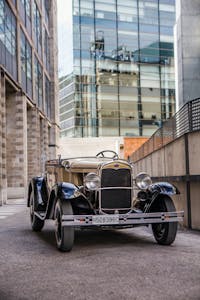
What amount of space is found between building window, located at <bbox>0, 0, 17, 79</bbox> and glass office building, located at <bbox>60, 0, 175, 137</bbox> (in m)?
21.9

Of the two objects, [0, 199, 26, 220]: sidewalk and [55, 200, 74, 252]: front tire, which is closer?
[55, 200, 74, 252]: front tire

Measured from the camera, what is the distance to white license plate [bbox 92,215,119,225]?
620 centimetres

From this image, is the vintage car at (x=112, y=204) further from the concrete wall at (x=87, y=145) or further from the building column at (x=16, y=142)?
the concrete wall at (x=87, y=145)

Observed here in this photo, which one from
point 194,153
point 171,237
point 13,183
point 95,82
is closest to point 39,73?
point 13,183

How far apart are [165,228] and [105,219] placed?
3.75 ft

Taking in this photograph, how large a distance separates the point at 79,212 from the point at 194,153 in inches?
126

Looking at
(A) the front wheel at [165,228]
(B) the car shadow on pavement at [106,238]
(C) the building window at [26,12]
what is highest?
(C) the building window at [26,12]

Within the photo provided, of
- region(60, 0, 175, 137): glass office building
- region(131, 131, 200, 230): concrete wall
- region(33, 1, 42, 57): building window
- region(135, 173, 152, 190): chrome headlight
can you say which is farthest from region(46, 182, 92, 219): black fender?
region(60, 0, 175, 137): glass office building

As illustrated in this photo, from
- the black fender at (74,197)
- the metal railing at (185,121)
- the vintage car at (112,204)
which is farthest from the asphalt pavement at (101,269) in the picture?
the metal railing at (185,121)

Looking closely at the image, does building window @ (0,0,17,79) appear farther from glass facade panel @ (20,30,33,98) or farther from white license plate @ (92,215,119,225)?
white license plate @ (92,215,119,225)

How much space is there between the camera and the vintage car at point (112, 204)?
6195 millimetres

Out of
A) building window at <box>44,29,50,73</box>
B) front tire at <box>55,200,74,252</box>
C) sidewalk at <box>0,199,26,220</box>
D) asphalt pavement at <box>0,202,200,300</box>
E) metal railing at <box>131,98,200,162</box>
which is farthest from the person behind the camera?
building window at <box>44,29,50,73</box>

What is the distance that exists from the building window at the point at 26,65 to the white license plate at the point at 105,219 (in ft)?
66.4

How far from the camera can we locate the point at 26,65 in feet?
87.1
